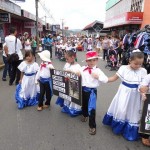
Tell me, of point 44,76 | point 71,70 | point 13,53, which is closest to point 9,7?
point 13,53

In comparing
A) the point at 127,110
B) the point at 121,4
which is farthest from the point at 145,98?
the point at 121,4

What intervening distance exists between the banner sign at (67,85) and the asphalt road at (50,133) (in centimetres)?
52

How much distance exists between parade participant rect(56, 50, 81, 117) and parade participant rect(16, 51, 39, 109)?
0.88 meters

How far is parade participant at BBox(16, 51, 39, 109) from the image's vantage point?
5531 mm

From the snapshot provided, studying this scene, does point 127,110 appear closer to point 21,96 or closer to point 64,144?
point 64,144

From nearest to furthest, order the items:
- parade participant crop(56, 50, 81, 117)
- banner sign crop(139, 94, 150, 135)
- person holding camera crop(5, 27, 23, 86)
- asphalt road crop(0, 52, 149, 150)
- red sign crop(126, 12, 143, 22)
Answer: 1. banner sign crop(139, 94, 150, 135)
2. asphalt road crop(0, 52, 149, 150)
3. parade participant crop(56, 50, 81, 117)
4. person holding camera crop(5, 27, 23, 86)
5. red sign crop(126, 12, 143, 22)

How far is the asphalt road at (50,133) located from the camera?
372 cm

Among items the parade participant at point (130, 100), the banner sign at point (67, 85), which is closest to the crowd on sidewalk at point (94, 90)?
the parade participant at point (130, 100)

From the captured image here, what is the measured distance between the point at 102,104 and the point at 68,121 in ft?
4.70

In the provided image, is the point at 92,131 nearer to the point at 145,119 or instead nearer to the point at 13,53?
the point at 145,119

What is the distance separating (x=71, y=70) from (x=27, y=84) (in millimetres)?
1533

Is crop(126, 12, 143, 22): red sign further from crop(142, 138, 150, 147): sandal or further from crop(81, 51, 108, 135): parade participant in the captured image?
crop(142, 138, 150, 147): sandal

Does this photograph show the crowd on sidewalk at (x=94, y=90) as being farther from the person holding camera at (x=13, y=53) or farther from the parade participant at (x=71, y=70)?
the person holding camera at (x=13, y=53)

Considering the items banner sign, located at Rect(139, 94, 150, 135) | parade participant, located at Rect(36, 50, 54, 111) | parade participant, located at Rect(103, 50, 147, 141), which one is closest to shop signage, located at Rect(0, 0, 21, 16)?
parade participant, located at Rect(36, 50, 54, 111)
